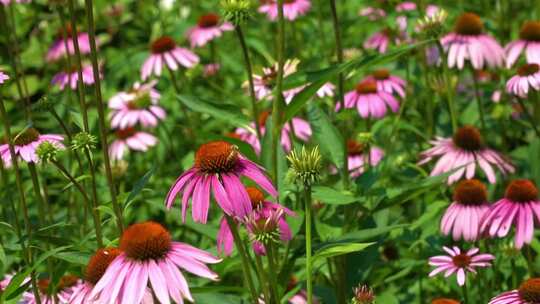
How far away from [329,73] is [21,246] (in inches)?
23.7

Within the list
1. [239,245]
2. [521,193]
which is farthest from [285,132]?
[239,245]

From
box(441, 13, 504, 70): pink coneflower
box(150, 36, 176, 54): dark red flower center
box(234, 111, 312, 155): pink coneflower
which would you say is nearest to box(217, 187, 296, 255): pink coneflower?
box(234, 111, 312, 155): pink coneflower

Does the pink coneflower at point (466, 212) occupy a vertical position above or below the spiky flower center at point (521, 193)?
below

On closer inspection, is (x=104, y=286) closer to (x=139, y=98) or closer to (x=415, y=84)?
(x=139, y=98)

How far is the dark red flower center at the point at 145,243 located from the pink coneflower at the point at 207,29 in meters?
1.68

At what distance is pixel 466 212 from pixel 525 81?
44 cm

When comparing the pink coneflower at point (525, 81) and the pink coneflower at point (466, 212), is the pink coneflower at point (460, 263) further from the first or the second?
the pink coneflower at point (525, 81)

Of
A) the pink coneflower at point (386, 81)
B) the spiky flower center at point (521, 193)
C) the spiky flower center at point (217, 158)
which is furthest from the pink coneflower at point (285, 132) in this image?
the spiky flower center at point (217, 158)

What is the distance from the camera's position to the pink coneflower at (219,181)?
4.08 ft

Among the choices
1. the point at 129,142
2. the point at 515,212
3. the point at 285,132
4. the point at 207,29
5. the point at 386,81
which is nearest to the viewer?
the point at 515,212

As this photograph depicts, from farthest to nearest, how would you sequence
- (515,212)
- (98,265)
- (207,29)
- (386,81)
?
1. (207,29)
2. (386,81)
3. (515,212)
4. (98,265)

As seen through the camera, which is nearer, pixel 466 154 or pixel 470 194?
pixel 470 194

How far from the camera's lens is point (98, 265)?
1256 millimetres

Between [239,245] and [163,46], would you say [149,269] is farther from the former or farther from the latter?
[163,46]
